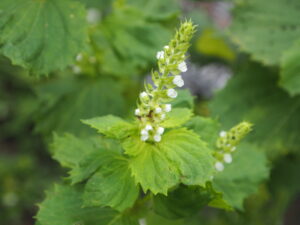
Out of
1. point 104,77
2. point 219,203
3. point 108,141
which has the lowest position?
point 219,203

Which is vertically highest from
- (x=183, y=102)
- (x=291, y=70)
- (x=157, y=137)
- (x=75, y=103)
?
(x=75, y=103)

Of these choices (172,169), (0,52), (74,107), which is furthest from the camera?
(74,107)

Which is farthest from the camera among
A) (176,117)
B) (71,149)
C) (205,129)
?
(71,149)

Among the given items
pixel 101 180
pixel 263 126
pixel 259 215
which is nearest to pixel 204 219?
pixel 259 215

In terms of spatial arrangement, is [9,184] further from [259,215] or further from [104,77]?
[259,215]

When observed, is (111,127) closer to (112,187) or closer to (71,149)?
(112,187)

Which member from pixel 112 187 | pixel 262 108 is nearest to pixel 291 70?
pixel 262 108

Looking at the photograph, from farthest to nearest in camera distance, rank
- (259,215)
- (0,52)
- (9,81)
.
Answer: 1. (9,81)
2. (259,215)
3. (0,52)

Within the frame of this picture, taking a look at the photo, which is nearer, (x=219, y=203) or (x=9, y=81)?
(x=219, y=203)
